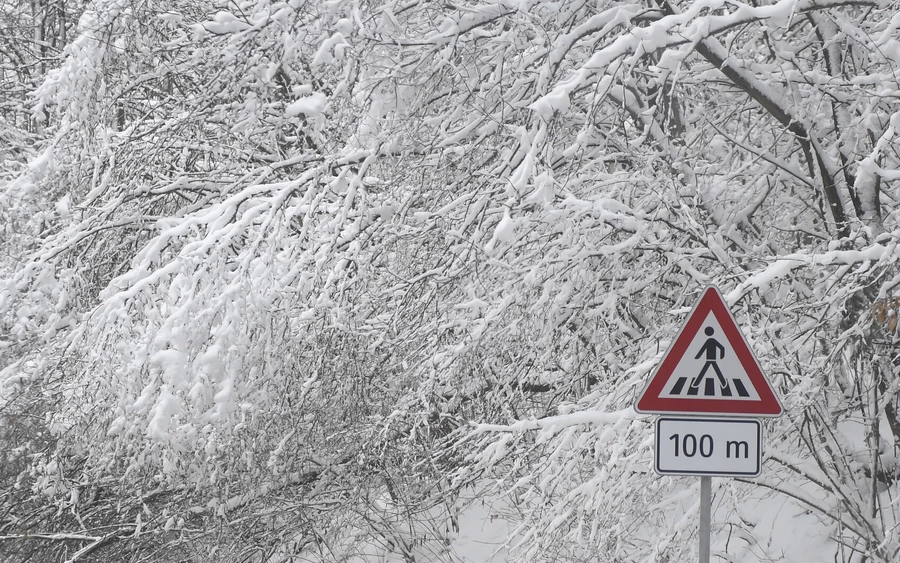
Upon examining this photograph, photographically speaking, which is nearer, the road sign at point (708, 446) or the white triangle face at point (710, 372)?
the road sign at point (708, 446)

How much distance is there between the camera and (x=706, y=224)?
6.70 metres

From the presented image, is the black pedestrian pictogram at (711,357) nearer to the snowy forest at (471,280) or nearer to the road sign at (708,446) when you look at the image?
the road sign at (708,446)

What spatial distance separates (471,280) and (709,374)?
265cm

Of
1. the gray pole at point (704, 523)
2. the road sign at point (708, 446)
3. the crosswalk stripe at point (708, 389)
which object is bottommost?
the gray pole at point (704, 523)

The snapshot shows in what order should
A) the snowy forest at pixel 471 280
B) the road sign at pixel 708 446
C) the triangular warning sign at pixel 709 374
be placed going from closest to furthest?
1. the road sign at pixel 708 446
2. the triangular warning sign at pixel 709 374
3. the snowy forest at pixel 471 280

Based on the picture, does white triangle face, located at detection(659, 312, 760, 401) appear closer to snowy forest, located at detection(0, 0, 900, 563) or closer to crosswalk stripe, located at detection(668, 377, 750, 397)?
crosswalk stripe, located at detection(668, 377, 750, 397)

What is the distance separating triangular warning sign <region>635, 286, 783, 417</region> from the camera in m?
3.72

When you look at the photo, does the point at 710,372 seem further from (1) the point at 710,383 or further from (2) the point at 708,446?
(2) the point at 708,446

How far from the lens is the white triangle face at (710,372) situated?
3.74 m

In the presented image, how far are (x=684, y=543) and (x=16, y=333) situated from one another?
613cm

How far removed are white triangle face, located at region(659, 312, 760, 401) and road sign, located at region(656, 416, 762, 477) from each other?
0.11 m

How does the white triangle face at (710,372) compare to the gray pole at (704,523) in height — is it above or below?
above

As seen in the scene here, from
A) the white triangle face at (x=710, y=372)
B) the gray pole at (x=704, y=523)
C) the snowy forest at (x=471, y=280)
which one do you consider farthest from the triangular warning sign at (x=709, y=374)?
the snowy forest at (x=471, y=280)

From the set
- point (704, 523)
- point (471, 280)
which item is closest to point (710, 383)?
point (704, 523)
